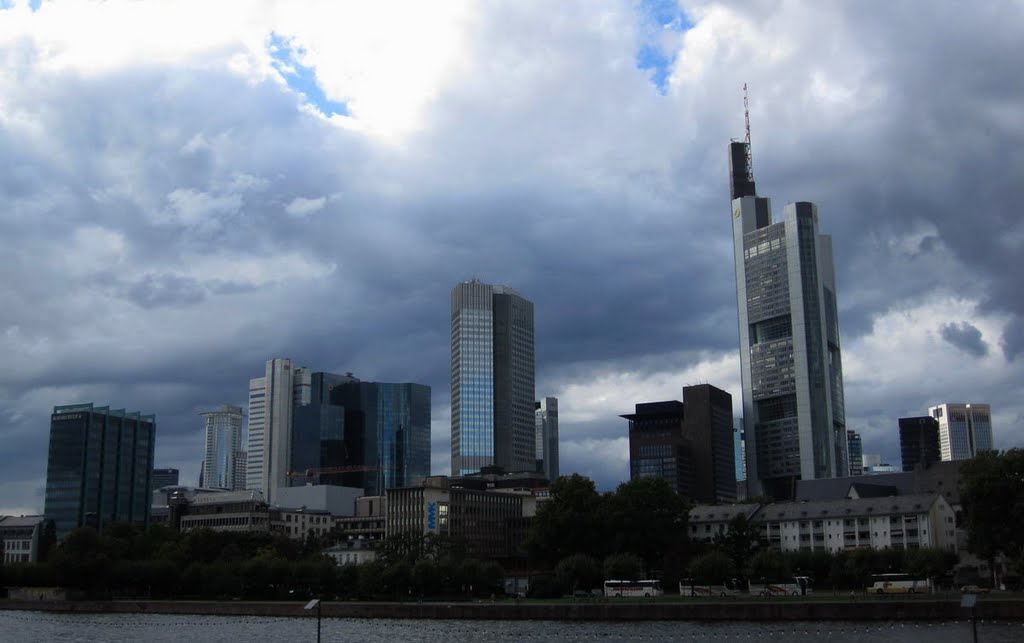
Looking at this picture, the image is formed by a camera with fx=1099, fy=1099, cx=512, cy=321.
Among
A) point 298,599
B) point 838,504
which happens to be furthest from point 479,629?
point 838,504

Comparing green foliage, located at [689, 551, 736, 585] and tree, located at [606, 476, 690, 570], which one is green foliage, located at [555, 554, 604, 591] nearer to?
green foliage, located at [689, 551, 736, 585]

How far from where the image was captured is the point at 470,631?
10294cm

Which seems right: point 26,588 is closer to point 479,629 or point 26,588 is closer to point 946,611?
point 479,629

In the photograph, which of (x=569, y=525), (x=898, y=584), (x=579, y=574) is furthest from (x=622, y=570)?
(x=898, y=584)

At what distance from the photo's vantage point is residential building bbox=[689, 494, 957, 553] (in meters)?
180

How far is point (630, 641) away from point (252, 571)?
8525 cm

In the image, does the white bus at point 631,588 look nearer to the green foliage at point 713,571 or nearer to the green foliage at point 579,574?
the green foliage at point 579,574

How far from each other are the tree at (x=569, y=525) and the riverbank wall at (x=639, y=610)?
48.6 metres

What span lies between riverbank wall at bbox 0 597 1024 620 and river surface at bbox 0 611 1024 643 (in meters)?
1.38

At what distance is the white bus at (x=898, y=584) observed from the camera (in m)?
130

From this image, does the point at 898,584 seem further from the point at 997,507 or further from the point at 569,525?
the point at 569,525

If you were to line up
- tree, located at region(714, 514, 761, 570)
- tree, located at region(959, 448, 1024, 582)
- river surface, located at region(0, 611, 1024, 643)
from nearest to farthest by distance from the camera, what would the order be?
1. river surface, located at region(0, 611, 1024, 643)
2. tree, located at region(959, 448, 1024, 582)
3. tree, located at region(714, 514, 761, 570)

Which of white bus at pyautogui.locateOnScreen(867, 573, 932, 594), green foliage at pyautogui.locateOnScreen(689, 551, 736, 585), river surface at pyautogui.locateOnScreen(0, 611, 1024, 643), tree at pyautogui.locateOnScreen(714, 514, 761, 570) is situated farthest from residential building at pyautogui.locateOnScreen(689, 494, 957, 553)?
river surface at pyautogui.locateOnScreen(0, 611, 1024, 643)

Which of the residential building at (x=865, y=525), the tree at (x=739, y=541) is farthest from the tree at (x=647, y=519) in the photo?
the residential building at (x=865, y=525)
